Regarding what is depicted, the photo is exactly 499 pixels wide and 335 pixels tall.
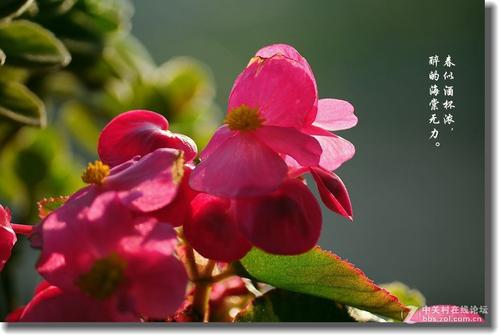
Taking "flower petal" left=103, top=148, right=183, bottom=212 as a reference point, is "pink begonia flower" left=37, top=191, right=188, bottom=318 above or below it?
below

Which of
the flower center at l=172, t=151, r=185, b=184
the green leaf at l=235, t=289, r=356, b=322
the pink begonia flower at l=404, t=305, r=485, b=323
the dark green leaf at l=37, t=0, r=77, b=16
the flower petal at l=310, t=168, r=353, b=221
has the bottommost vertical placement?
the pink begonia flower at l=404, t=305, r=485, b=323

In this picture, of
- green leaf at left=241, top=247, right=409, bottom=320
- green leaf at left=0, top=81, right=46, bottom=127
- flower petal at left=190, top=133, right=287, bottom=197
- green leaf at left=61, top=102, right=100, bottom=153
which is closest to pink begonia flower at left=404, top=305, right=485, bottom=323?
green leaf at left=241, top=247, right=409, bottom=320

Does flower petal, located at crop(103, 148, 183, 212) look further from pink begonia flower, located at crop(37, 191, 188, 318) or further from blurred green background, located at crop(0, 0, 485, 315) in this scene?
blurred green background, located at crop(0, 0, 485, 315)

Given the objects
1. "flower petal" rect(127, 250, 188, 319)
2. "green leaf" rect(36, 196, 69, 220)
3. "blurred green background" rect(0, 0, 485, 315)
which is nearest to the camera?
"flower petal" rect(127, 250, 188, 319)

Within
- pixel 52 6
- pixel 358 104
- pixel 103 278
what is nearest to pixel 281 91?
pixel 103 278

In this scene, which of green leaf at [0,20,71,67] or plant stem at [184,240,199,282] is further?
green leaf at [0,20,71,67]

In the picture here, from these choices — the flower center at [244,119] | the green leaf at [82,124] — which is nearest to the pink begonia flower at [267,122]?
the flower center at [244,119]

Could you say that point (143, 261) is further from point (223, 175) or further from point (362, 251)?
point (362, 251)

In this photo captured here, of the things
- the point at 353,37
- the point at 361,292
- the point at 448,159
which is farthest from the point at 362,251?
the point at 361,292
